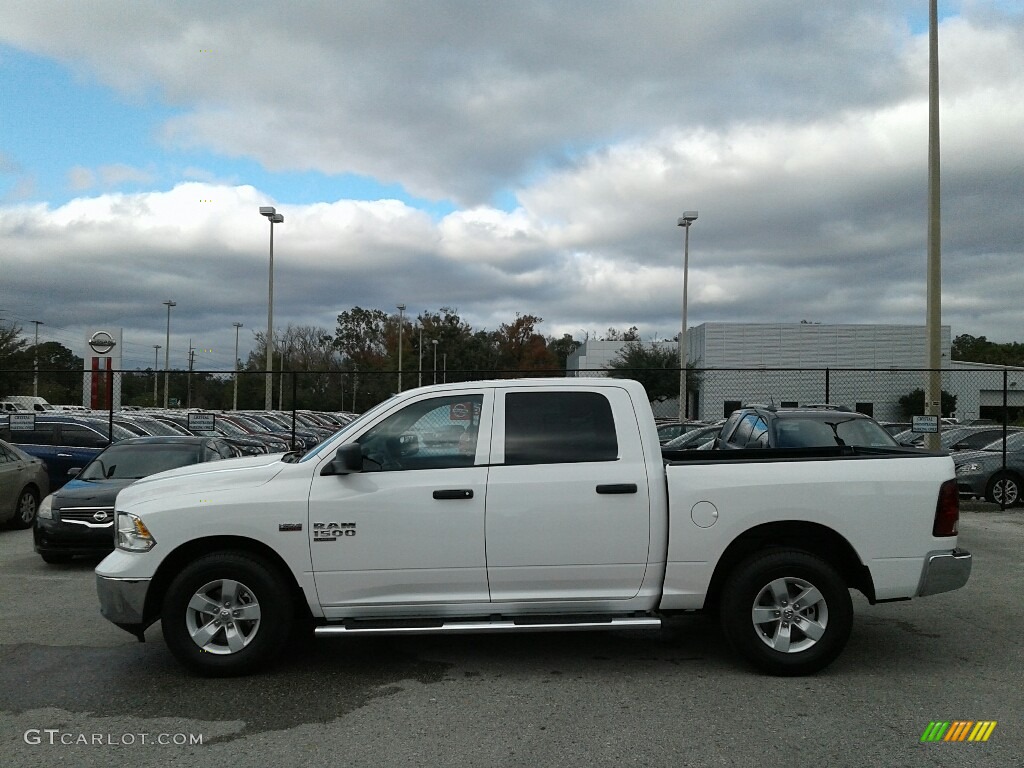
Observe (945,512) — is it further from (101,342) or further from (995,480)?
(101,342)

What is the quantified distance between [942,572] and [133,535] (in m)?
5.35

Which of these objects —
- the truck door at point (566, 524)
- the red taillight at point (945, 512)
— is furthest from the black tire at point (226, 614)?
the red taillight at point (945, 512)

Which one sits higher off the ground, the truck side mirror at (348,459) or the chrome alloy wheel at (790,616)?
the truck side mirror at (348,459)

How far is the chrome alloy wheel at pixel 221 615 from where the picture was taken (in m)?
5.52

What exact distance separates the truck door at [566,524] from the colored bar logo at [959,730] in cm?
184

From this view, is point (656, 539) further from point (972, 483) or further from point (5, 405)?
point (5, 405)

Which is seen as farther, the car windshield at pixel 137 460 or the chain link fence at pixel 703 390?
the chain link fence at pixel 703 390

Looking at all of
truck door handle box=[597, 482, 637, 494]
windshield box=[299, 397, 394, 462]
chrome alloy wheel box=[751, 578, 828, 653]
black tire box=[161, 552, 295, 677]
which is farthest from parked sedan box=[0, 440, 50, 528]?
chrome alloy wheel box=[751, 578, 828, 653]

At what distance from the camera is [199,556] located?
18.5ft

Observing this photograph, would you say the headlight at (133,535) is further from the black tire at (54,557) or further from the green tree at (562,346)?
the green tree at (562,346)

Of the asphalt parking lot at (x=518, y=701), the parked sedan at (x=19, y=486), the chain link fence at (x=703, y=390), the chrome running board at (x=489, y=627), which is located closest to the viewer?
the asphalt parking lot at (x=518, y=701)

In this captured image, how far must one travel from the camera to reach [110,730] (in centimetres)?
474

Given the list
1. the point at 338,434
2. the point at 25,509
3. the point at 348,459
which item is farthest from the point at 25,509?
the point at 348,459

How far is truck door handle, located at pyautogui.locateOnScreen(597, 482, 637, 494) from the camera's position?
18.1 feet
